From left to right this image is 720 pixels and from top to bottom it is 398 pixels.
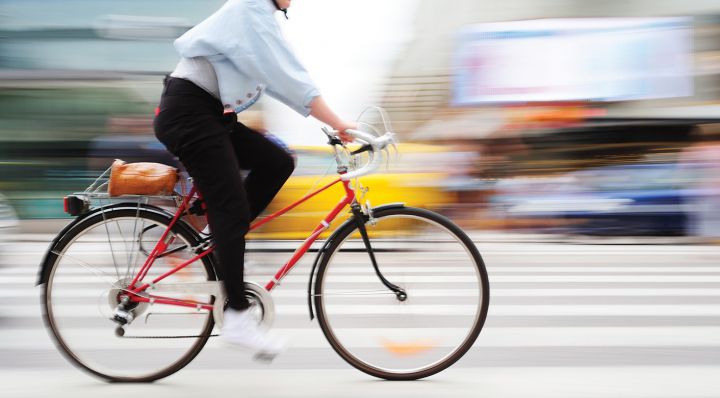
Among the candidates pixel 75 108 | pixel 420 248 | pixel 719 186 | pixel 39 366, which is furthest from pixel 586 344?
pixel 75 108

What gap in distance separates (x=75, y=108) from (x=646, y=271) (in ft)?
30.2

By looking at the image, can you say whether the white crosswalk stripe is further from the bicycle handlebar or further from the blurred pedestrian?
the blurred pedestrian

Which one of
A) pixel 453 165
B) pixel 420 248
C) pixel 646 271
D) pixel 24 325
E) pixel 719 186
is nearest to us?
pixel 420 248

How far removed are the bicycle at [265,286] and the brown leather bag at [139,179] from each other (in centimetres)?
7

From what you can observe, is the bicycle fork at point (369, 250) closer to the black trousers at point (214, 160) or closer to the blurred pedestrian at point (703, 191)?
the black trousers at point (214, 160)

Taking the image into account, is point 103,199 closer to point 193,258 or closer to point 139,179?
point 139,179

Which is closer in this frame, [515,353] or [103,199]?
[103,199]

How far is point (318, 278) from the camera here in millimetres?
3289

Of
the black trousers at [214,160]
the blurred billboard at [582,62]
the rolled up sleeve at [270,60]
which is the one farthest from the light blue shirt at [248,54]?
the blurred billboard at [582,62]

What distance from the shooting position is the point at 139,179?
3193 mm

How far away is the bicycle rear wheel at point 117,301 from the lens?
3270 millimetres

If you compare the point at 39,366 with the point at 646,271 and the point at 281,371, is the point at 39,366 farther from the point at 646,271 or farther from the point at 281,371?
the point at 646,271

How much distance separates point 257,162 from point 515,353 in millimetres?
1639

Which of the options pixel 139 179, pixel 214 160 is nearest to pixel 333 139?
pixel 214 160
